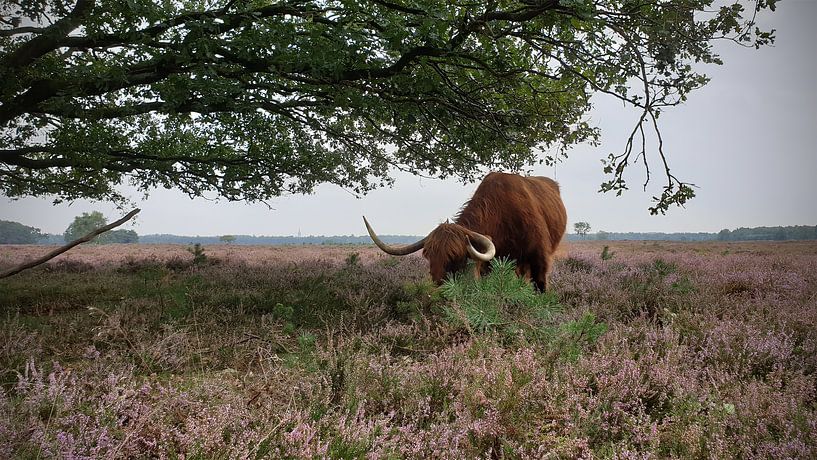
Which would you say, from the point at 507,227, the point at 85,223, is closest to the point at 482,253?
the point at 507,227

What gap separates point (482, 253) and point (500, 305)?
179cm

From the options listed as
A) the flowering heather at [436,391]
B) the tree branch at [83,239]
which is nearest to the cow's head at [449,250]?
the flowering heather at [436,391]

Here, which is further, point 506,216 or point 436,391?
point 506,216

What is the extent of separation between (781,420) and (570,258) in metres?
10.1

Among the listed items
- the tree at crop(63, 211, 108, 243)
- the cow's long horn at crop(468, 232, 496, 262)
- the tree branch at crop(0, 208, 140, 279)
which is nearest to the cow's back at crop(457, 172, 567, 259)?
the cow's long horn at crop(468, 232, 496, 262)

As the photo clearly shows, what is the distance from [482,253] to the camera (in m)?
5.93

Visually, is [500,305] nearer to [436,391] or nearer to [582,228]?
[436,391]

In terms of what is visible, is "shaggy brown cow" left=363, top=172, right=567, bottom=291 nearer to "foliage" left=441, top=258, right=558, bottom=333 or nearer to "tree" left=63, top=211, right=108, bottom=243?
"foliage" left=441, top=258, right=558, bottom=333

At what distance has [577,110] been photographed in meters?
7.56

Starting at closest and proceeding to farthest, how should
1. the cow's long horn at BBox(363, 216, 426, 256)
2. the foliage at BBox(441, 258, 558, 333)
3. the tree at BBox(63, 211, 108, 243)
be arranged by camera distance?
the foliage at BBox(441, 258, 558, 333) < the cow's long horn at BBox(363, 216, 426, 256) < the tree at BBox(63, 211, 108, 243)

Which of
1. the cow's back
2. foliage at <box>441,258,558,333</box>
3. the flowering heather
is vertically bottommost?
the flowering heather

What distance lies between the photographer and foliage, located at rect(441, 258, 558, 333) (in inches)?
158

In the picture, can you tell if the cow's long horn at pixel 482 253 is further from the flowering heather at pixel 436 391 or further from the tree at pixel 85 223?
the tree at pixel 85 223

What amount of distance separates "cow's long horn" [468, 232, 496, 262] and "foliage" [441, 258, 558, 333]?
1.06 metres
